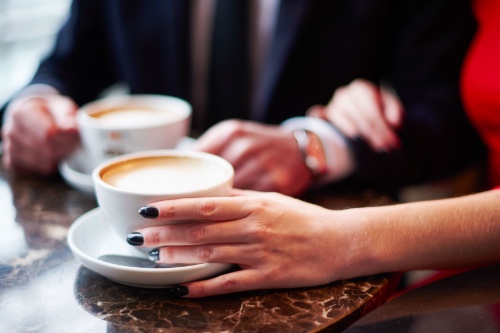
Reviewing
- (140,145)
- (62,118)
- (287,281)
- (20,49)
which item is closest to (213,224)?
(287,281)

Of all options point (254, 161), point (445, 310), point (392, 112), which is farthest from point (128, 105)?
point (445, 310)

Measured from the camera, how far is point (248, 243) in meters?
0.72

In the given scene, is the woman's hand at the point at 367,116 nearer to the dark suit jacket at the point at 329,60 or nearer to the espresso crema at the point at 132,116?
the dark suit jacket at the point at 329,60

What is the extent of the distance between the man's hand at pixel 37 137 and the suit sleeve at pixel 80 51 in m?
0.30

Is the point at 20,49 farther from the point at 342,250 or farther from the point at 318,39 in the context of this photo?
the point at 342,250

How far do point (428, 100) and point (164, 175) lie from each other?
2.41ft

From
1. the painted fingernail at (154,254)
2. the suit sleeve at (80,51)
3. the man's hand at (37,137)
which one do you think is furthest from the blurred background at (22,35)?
the painted fingernail at (154,254)

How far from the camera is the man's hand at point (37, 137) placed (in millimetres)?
1139

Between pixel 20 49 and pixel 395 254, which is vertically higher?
pixel 395 254

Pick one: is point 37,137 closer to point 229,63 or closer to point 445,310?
point 229,63

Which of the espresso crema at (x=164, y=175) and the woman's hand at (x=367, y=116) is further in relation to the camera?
the woman's hand at (x=367, y=116)

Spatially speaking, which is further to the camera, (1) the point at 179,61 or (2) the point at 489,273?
(1) the point at 179,61

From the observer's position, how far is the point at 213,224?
0.71 m

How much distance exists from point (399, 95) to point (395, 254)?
720 millimetres
